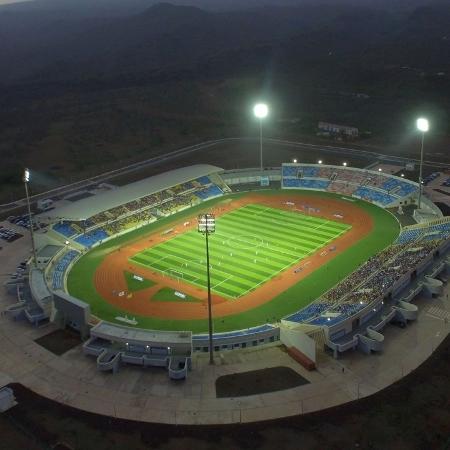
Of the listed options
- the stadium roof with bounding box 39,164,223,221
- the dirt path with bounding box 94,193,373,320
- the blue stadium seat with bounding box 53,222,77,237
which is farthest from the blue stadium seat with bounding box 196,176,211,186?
the blue stadium seat with bounding box 53,222,77,237

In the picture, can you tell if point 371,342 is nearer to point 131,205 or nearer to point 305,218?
point 305,218

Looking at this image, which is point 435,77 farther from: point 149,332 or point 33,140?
point 149,332

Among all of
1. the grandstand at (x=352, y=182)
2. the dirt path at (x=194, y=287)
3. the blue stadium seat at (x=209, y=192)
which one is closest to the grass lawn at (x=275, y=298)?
the dirt path at (x=194, y=287)

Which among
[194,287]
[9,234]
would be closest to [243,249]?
Answer: [194,287]

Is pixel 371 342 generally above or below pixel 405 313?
below

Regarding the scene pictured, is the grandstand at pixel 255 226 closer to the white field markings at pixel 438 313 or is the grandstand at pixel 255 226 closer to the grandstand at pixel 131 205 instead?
the grandstand at pixel 131 205

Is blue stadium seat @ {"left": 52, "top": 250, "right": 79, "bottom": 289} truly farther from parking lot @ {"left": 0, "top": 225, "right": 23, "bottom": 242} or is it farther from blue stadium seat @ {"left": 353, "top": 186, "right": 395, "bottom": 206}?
blue stadium seat @ {"left": 353, "top": 186, "right": 395, "bottom": 206}
